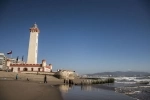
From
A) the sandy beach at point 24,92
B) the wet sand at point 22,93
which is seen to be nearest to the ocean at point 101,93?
the sandy beach at point 24,92

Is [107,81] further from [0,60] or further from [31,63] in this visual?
[0,60]

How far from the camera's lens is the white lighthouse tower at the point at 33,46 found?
1537 inches

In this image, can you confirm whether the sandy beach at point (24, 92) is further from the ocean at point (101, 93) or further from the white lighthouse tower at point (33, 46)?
the white lighthouse tower at point (33, 46)

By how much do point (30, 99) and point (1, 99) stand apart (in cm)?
151

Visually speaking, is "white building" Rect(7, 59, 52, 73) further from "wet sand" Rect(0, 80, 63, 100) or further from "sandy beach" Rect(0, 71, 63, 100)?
"wet sand" Rect(0, 80, 63, 100)

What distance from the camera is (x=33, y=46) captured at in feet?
130

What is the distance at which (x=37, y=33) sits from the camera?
134 feet

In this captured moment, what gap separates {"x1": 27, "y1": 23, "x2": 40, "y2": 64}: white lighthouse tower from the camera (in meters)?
39.0

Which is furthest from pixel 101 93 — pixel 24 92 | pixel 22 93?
pixel 22 93

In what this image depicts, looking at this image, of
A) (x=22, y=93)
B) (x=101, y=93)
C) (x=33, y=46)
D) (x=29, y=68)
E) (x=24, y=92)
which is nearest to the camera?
(x=22, y=93)

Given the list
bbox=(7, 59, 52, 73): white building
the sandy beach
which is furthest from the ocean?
bbox=(7, 59, 52, 73): white building

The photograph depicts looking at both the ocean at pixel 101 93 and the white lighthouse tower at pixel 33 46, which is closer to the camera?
the ocean at pixel 101 93

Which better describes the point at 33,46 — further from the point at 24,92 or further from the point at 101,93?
the point at 24,92

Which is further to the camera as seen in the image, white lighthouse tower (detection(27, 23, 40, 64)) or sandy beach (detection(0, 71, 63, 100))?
white lighthouse tower (detection(27, 23, 40, 64))
